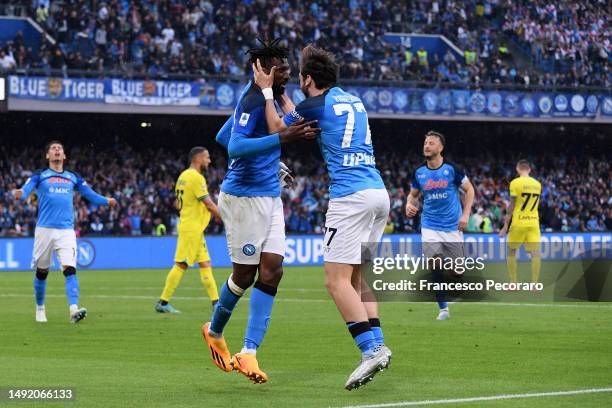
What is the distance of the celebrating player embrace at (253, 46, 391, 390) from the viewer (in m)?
8.86

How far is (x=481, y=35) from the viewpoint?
49750 millimetres

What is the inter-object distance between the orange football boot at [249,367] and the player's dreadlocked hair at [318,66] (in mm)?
2236

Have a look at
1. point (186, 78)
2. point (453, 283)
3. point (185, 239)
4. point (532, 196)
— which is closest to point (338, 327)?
point (185, 239)

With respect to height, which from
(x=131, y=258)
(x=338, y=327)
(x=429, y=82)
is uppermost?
(x=429, y=82)

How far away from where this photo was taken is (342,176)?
354 inches

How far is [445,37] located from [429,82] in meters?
5.62

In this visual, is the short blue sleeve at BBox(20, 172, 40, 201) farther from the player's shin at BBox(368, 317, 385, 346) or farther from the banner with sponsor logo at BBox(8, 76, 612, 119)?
the banner with sponsor logo at BBox(8, 76, 612, 119)

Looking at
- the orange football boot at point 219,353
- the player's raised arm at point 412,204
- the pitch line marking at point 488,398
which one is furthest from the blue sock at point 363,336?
the player's raised arm at point 412,204

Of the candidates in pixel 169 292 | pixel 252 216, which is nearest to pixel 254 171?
pixel 252 216

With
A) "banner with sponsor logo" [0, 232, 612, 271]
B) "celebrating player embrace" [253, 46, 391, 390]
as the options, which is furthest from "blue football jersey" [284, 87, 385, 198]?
"banner with sponsor logo" [0, 232, 612, 271]

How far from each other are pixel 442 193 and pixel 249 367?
307 inches

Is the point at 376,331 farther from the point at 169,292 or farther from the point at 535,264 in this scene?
the point at 535,264

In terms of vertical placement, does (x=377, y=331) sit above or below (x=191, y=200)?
below

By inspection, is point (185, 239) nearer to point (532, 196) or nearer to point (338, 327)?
point (338, 327)
